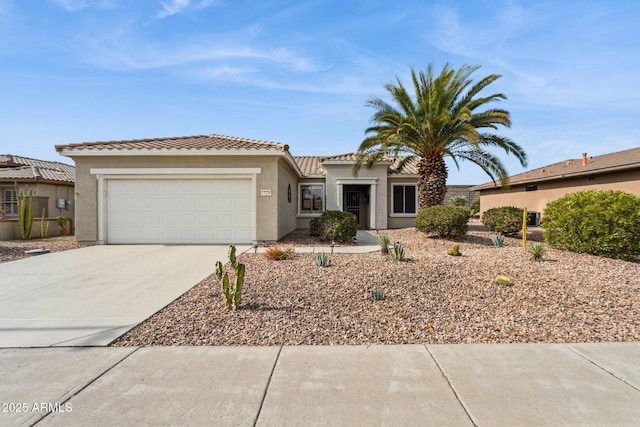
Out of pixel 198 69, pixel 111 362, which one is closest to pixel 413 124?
pixel 198 69

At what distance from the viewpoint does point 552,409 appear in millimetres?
2648

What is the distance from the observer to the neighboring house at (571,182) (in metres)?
14.2

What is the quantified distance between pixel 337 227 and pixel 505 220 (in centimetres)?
666

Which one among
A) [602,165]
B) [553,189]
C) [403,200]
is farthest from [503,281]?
[553,189]

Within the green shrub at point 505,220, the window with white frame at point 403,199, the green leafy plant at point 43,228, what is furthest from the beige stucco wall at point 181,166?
the green shrub at point 505,220

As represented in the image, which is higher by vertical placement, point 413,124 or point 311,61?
point 311,61

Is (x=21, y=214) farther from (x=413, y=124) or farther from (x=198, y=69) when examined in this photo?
(x=413, y=124)

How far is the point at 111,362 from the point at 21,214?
14731 millimetres

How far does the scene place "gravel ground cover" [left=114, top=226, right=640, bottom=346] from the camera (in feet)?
13.4

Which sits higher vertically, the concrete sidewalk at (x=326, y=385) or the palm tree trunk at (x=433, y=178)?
the palm tree trunk at (x=433, y=178)

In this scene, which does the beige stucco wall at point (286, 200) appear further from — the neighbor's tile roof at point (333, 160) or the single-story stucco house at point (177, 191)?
the neighbor's tile roof at point (333, 160)

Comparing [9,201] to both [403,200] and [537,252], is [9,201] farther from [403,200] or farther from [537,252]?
[537,252]

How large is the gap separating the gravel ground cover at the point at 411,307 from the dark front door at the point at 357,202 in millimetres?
11242

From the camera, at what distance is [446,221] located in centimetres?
1136
